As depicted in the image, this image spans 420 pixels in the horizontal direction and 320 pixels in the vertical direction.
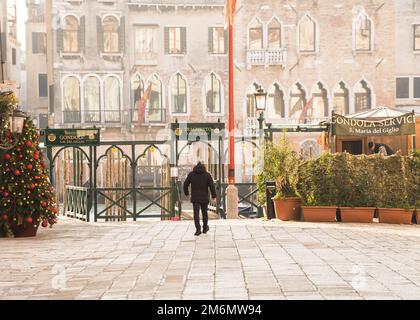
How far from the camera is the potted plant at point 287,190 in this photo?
16.9m

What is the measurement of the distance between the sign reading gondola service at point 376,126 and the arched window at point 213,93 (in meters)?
20.3

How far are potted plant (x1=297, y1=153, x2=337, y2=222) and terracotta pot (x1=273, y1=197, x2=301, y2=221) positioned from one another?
0.26 metres

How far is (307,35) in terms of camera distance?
39.7 m

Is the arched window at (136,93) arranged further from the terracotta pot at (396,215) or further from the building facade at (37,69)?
the terracotta pot at (396,215)

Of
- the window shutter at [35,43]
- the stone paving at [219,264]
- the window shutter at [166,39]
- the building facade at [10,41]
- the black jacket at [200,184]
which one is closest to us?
the stone paving at [219,264]

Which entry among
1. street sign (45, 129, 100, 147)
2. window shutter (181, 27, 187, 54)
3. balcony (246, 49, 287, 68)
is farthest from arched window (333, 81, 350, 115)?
street sign (45, 129, 100, 147)

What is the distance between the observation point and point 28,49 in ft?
144

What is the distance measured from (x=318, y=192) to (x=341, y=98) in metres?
24.2

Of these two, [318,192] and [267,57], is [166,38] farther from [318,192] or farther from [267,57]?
[318,192]

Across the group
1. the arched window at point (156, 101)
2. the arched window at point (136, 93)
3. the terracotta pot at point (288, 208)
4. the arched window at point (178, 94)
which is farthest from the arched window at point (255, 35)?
the terracotta pot at point (288, 208)

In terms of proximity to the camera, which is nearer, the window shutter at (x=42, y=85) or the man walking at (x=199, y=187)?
the man walking at (x=199, y=187)

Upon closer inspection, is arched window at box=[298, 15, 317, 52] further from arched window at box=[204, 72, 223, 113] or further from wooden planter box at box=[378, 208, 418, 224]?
wooden planter box at box=[378, 208, 418, 224]

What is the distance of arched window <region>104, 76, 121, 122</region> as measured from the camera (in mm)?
39594
